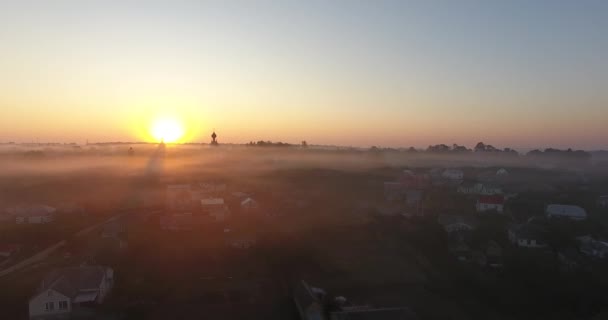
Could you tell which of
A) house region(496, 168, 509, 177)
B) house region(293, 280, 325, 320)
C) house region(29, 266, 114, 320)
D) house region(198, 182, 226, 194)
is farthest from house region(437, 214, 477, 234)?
house region(496, 168, 509, 177)

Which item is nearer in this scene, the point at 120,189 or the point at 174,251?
the point at 174,251

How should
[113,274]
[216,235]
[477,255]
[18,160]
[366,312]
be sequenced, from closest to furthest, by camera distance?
1. [366,312]
2. [113,274]
3. [477,255]
4. [216,235]
5. [18,160]

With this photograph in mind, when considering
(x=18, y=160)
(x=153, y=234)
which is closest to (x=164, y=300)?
(x=153, y=234)

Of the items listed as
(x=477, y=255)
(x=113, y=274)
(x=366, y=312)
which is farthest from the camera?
(x=477, y=255)

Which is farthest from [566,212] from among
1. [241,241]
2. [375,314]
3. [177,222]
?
[177,222]

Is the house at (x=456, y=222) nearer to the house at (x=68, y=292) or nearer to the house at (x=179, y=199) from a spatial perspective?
the house at (x=179, y=199)

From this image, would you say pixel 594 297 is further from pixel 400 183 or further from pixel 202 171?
pixel 202 171

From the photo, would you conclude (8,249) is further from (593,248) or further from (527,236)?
(593,248)
